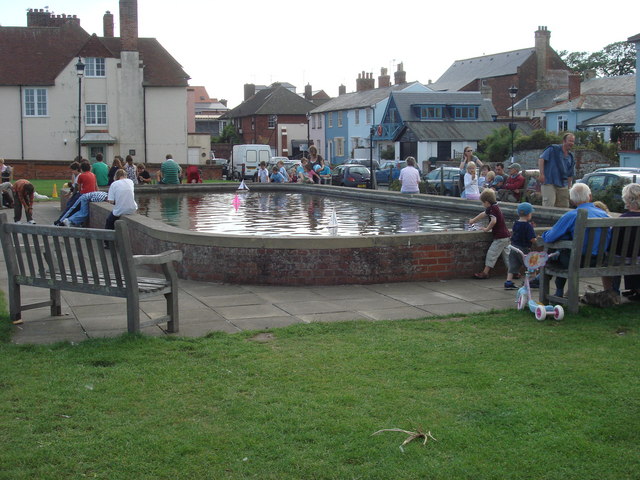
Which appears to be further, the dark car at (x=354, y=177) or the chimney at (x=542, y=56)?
the chimney at (x=542, y=56)

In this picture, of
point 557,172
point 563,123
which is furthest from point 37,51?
point 557,172

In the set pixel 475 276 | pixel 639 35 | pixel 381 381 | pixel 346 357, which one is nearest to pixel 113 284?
pixel 346 357

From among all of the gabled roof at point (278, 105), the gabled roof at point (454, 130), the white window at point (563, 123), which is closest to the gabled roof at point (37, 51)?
the gabled roof at point (454, 130)

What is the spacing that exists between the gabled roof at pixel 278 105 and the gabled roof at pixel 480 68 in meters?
15.6

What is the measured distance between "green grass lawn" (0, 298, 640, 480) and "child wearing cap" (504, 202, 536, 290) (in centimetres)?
228

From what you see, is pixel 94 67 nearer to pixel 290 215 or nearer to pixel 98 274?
pixel 290 215

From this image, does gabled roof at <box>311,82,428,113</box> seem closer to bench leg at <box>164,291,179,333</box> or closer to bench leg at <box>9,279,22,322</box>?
bench leg at <box>9,279,22,322</box>

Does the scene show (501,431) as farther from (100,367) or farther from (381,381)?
(100,367)

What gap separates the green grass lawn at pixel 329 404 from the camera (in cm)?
410

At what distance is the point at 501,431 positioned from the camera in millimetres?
4523

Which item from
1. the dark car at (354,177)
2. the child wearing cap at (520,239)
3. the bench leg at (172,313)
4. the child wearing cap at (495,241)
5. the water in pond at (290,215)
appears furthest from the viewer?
the dark car at (354,177)

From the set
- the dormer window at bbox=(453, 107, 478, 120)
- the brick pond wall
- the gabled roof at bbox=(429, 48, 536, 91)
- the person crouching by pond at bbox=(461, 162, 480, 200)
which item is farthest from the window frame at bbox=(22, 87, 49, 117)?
the brick pond wall

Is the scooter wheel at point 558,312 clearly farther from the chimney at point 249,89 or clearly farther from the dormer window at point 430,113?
the chimney at point 249,89

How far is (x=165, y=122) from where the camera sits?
181 ft
